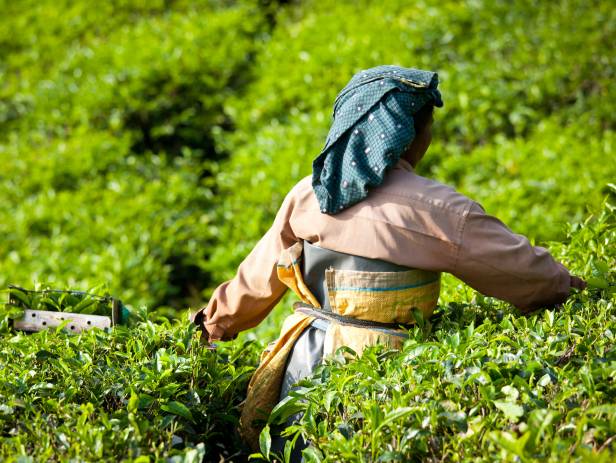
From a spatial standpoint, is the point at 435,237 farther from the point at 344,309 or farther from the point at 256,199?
the point at 256,199

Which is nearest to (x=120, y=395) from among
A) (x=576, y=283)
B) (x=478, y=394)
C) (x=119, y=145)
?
(x=478, y=394)

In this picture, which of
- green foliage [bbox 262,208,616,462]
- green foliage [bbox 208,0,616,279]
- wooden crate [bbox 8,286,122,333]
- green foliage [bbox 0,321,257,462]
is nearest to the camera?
green foliage [bbox 262,208,616,462]

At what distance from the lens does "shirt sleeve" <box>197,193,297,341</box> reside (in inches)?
94.4

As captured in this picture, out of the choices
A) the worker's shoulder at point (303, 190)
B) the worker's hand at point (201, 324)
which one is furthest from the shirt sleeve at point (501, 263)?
the worker's hand at point (201, 324)

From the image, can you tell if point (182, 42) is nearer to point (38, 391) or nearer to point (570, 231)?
point (570, 231)

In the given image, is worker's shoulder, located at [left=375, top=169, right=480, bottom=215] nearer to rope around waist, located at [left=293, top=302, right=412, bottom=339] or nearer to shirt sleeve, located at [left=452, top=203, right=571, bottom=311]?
shirt sleeve, located at [left=452, top=203, right=571, bottom=311]

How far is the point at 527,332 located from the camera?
2113 millimetres

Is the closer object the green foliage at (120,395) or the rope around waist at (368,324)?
the green foliage at (120,395)

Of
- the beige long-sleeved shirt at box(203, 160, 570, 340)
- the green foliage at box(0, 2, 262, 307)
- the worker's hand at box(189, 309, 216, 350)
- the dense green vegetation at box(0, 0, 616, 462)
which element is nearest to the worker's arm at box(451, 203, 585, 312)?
the beige long-sleeved shirt at box(203, 160, 570, 340)

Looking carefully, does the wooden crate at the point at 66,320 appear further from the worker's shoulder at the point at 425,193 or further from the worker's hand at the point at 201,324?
the worker's shoulder at the point at 425,193

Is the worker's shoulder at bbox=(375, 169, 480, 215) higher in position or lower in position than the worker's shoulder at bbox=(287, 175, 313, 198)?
higher

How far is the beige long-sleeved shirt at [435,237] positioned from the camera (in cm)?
209

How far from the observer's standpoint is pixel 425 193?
6.97ft

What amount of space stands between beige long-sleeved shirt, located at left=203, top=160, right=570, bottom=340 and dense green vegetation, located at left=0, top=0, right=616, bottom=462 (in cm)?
13
